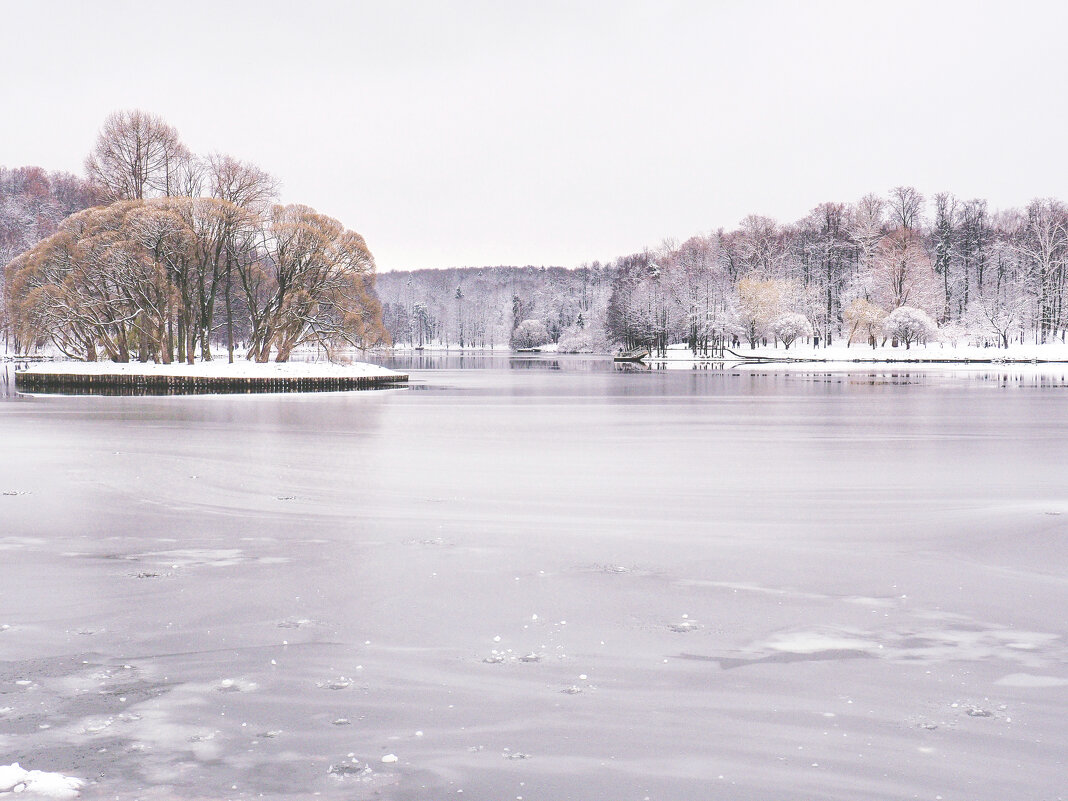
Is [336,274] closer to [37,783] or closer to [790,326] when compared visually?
[37,783]

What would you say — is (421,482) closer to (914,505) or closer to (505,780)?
(914,505)

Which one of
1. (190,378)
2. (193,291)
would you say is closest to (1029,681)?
(190,378)

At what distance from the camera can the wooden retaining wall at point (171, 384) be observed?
39625 mm

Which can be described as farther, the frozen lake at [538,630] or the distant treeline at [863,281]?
the distant treeline at [863,281]

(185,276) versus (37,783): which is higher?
(185,276)

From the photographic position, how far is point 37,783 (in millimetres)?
4051

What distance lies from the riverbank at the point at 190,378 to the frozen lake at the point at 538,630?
25.5 meters

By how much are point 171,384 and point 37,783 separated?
37.8 meters

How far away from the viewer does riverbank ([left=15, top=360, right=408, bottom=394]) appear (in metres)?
39.8

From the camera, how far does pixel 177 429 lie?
21906 millimetres

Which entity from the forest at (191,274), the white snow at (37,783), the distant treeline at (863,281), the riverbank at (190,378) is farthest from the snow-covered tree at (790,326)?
the white snow at (37,783)

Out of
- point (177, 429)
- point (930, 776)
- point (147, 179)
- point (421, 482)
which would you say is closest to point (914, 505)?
point (421, 482)

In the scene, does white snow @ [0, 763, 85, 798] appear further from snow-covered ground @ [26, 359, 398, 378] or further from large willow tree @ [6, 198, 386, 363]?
large willow tree @ [6, 198, 386, 363]

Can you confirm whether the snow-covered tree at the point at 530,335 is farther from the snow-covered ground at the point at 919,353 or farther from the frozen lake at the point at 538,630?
the frozen lake at the point at 538,630
